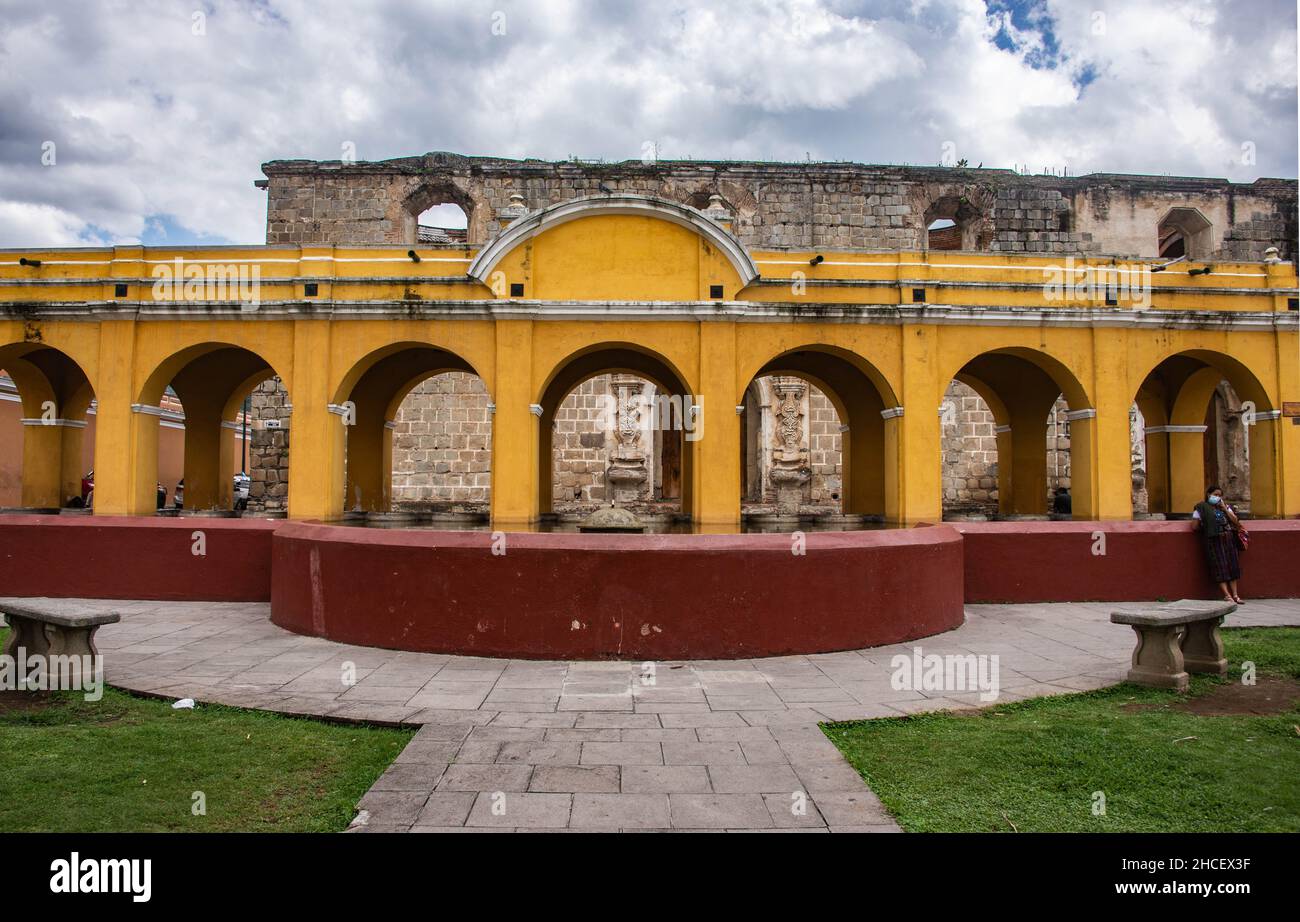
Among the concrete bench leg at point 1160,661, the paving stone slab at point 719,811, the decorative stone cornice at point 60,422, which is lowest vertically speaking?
the paving stone slab at point 719,811

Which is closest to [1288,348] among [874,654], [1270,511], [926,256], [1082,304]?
[1270,511]

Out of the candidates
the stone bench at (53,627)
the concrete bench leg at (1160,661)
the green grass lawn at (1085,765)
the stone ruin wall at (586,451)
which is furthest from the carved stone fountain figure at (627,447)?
the green grass lawn at (1085,765)

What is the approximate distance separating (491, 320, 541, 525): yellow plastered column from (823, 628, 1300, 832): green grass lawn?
7825mm

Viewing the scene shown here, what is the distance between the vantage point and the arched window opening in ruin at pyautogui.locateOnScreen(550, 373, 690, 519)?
19828 millimetres

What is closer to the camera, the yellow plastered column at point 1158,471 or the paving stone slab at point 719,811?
the paving stone slab at point 719,811

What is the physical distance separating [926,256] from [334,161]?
1503cm

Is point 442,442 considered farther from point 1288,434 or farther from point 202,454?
point 1288,434

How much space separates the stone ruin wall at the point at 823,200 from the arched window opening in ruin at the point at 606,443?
15.5 feet

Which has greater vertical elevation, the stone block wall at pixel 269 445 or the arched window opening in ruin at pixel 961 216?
the arched window opening in ruin at pixel 961 216

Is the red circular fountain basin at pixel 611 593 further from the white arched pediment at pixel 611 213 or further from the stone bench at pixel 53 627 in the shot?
the white arched pediment at pixel 611 213

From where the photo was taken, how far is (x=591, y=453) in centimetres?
2012

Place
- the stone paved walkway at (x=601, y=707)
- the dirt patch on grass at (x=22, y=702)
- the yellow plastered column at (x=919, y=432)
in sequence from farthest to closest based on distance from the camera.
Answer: the yellow plastered column at (x=919, y=432), the dirt patch on grass at (x=22, y=702), the stone paved walkway at (x=601, y=707)

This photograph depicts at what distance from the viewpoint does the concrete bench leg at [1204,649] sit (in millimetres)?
6605

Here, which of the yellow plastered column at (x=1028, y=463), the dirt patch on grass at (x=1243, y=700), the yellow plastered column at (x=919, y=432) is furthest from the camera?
the yellow plastered column at (x=1028, y=463)
